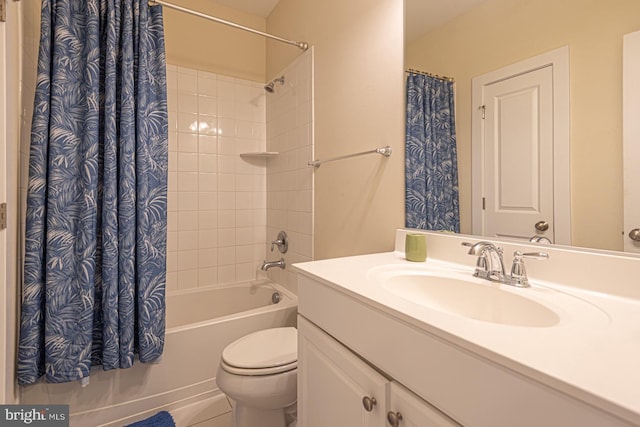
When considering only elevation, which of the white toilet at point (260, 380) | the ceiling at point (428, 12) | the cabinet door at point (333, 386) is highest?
the ceiling at point (428, 12)

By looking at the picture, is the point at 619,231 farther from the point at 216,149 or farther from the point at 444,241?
the point at 216,149

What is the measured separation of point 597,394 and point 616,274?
1.70 feet

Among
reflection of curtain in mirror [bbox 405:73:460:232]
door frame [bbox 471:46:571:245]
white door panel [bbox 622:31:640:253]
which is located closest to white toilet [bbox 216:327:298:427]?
reflection of curtain in mirror [bbox 405:73:460:232]

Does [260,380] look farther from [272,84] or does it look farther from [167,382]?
[272,84]

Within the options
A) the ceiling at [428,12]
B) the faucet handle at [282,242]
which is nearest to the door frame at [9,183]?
the faucet handle at [282,242]

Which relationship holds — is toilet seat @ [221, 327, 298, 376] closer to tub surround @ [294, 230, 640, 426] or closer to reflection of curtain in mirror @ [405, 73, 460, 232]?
tub surround @ [294, 230, 640, 426]

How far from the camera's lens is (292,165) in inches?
82.2

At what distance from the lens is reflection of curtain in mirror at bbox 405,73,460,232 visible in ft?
3.63

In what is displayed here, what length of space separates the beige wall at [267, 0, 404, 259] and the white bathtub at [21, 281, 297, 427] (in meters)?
0.59

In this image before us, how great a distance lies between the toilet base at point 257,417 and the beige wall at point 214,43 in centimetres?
218

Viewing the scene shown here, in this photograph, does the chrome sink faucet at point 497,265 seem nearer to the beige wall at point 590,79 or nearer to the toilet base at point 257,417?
the beige wall at point 590,79

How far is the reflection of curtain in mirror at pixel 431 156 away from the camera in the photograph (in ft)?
3.63

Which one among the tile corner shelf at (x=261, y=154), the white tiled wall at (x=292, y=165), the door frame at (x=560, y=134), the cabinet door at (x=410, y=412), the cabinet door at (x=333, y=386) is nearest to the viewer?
the cabinet door at (x=410, y=412)

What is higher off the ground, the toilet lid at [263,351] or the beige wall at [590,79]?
the beige wall at [590,79]
